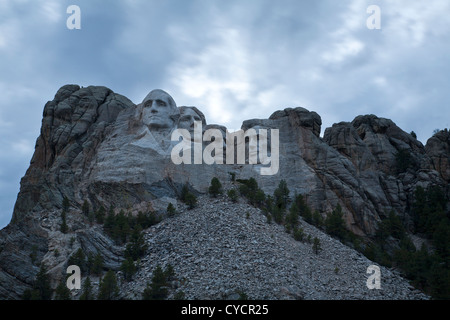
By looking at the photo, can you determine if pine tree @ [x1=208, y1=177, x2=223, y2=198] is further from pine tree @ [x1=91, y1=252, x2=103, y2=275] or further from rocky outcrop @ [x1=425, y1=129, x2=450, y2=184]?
rocky outcrop @ [x1=425, y1=129, x2=450, y2=184]

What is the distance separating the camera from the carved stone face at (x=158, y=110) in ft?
182

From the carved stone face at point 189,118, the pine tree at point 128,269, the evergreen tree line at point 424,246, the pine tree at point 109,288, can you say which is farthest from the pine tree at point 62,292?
the evergreen tree line at point 424,246

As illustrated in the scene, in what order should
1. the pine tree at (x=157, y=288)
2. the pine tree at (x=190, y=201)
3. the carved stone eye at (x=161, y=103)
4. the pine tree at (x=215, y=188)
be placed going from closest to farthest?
1. the pine tree at (x=157, y=288)
2. the pine tree at (x=190, y=201)
3. the pine tree at (x=215, y=188)
4. the carved stone eye at (x=161, y=103)

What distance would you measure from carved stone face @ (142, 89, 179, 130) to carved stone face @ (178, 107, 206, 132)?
604 mm

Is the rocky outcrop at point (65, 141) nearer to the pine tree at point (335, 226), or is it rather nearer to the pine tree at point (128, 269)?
the pine tree at point (128, 269)

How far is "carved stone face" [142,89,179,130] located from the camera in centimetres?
5556

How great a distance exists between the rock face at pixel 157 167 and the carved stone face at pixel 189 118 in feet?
0.24

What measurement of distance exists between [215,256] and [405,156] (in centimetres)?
2348

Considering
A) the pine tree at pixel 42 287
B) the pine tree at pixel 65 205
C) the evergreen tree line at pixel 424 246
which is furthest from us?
the pine tree at pixel 65 205

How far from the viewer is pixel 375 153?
62.7 metres
